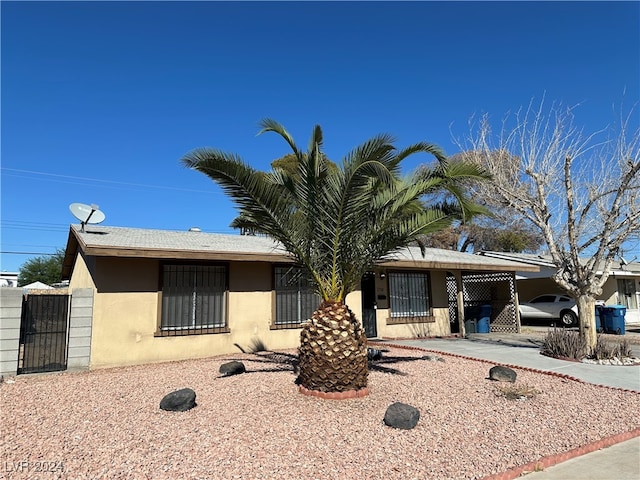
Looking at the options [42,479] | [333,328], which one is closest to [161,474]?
[42,479]

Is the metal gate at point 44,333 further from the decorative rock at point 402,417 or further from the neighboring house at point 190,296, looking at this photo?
the decorative rock at point 402,417

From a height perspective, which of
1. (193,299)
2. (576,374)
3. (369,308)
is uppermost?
(193,299)

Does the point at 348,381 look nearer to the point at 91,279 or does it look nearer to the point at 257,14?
the point at 91,279

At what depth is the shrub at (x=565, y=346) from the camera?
31.5ft

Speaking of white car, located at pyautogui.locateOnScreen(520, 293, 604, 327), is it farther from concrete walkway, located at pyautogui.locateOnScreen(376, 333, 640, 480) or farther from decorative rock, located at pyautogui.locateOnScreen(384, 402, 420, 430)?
decorative rock, located at pyautogui.locateOnScreen(384, 402, 420, 430)

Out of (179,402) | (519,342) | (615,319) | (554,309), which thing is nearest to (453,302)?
(519,342)

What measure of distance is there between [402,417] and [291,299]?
270 inches

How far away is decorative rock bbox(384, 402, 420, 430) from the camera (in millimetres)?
5020

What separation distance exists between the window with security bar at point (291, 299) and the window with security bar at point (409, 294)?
11.1ft

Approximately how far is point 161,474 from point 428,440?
2.79 m

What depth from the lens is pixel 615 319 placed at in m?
16.3

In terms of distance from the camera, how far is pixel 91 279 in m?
9.79

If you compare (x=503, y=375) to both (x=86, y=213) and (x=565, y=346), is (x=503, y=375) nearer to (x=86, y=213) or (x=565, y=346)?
(x=565, y=346)

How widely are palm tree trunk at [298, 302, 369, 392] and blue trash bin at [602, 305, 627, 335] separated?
14.5 metres
